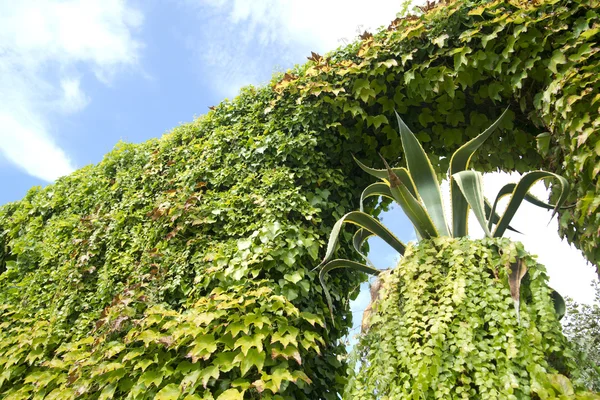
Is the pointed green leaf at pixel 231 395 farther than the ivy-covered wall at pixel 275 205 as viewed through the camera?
No

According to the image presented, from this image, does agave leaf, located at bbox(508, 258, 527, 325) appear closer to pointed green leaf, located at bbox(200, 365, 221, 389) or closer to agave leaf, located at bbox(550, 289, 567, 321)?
agave leaf, located at bbox(550, 289, 567, 321)

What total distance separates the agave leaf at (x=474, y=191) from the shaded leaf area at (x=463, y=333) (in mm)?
145

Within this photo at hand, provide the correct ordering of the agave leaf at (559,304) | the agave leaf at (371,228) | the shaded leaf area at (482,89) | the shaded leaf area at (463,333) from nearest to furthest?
the shaded leaf area at (463,333), the agave leaf at (559,304), the agave leaf at (371,228), the shaded leaf area at (482,89)

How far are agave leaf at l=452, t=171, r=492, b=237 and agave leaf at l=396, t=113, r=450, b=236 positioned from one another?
197 millimetres

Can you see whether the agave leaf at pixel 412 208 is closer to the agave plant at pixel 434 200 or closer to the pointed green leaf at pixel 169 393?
the agave plant at pixel 434 200

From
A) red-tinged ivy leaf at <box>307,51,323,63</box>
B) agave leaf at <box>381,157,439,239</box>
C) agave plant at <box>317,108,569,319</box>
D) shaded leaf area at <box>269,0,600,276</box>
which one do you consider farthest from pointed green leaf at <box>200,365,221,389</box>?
red-tinged ivy leaf at <box>307,51,323,63</box>

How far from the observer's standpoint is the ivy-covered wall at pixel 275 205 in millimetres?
2334

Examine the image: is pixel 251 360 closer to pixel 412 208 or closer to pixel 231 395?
pixel 231 395

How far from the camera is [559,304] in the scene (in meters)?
1.72

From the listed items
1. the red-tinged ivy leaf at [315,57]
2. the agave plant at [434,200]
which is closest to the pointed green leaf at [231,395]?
the agave plant at [434,200]

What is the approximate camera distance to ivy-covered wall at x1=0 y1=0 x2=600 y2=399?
91.9 inches

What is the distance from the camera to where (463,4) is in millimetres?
2848

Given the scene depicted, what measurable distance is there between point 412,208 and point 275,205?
1064 mm

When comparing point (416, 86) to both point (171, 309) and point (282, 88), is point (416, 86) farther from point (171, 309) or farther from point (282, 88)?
point (171, 309)
